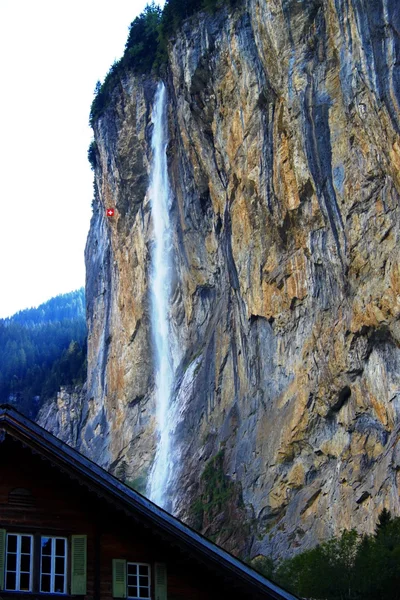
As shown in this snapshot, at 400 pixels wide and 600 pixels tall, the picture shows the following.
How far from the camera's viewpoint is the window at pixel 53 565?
17.1 meters

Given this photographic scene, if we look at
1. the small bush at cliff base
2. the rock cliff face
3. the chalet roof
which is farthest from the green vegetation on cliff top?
the chalet roof

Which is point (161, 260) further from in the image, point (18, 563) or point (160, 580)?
point (18, 563)

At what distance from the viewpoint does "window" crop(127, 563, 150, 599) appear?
56.9ft

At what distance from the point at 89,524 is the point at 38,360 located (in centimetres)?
10992

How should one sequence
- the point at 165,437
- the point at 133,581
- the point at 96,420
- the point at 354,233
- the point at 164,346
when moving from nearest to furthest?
the point at 133,581
the point at 354,233
the point at 165,437
the point at 164,346
the point at 96,420

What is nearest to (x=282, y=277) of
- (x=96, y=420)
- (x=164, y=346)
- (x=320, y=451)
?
(x=320, y=451)

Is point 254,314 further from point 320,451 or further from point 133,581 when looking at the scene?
point 133,581

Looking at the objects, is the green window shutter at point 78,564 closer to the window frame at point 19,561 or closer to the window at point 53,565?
the window at point 53,565

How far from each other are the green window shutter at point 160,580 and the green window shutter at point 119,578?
0.50 metres

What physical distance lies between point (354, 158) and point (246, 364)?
44.0 ft

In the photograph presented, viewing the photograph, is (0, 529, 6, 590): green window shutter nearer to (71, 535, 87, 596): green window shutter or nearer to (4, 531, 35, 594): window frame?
(4, 531, 35, 594): window frame

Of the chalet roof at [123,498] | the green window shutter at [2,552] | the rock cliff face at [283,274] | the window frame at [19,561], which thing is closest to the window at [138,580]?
the chalet roof at [123,498]

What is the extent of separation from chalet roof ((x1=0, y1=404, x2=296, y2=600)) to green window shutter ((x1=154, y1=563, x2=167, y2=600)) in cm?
52

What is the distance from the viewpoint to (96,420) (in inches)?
3147
